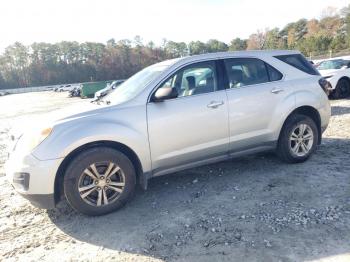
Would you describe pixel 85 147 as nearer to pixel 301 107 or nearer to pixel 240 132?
pixel 240 132

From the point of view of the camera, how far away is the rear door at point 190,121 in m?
4.01

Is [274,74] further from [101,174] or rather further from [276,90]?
[101,174]

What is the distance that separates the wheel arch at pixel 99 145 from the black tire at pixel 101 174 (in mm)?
63

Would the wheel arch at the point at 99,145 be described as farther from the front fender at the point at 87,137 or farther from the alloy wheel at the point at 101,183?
the alloy wheel at the point at 101,183

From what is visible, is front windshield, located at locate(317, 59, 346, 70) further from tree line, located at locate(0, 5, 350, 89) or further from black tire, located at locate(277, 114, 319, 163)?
Answer: tree line, located at locate(0, 5, 350, 89)

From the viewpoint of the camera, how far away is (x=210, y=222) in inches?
139

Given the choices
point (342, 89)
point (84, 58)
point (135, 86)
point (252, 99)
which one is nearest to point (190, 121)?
point (135, 86)

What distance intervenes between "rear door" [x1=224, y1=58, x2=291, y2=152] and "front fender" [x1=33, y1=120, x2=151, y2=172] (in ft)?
4.29

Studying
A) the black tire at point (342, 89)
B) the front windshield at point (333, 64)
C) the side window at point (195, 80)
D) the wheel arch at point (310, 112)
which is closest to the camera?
the side window at point (195, 80)

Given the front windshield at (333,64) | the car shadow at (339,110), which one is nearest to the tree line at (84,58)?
the front windshield at (333,64)

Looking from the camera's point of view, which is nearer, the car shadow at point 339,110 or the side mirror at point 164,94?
the side mirror at point 164,94

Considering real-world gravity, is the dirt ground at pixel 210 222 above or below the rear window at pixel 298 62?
below

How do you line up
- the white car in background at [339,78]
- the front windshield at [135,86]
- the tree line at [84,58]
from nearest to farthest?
the front windshield at [135,86] < the white car in background at [339,78] < the tree line at [84,58]

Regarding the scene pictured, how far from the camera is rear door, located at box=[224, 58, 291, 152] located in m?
4.45
